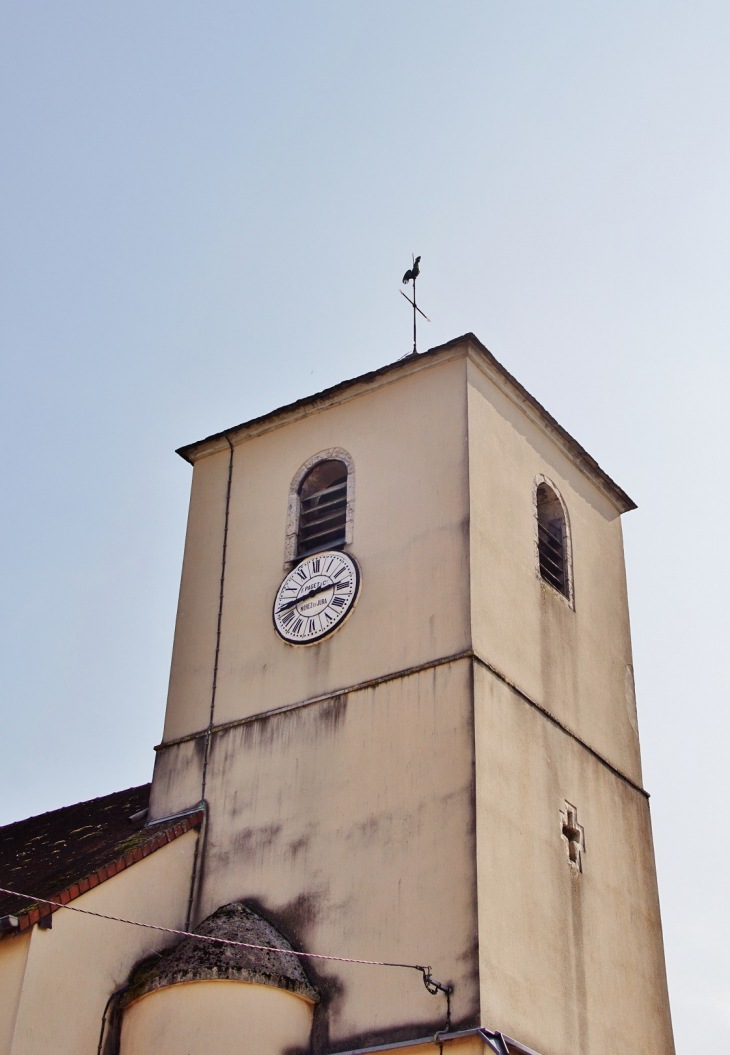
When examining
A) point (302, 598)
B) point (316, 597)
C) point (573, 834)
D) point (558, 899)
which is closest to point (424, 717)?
point (573, 834)

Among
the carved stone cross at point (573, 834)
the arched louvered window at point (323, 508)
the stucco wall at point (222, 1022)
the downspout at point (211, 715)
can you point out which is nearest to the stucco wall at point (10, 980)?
the stucco wall at point (222, 1022)

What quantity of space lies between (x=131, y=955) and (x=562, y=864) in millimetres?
4424

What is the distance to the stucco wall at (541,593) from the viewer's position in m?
15.9

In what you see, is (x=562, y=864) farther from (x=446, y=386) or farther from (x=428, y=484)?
(x=446, y=386)

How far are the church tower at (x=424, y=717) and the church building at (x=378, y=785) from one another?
1.3 inches

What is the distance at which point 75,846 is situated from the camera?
1661 centimetres

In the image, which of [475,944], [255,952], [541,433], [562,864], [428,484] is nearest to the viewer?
[475,944]

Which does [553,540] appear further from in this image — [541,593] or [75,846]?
[75,846]

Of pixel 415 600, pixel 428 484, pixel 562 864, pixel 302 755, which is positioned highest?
pixel 428 484

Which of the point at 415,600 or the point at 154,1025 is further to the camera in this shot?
the point at 415,600

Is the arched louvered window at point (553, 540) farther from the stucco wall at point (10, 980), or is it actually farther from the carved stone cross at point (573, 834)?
the stucco wall at point (10, 980)

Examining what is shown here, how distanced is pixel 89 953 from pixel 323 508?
19.7ft

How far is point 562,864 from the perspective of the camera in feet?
49.2

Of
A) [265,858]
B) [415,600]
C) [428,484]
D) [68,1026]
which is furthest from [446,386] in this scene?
[68,1026]
